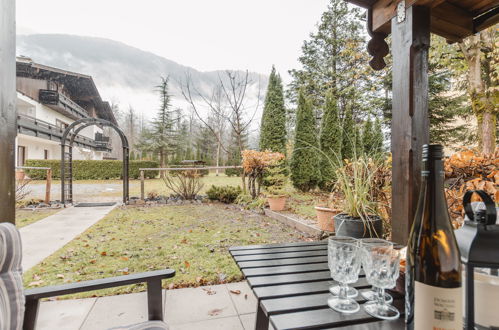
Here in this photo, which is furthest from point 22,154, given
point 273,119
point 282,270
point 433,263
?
point 433,263

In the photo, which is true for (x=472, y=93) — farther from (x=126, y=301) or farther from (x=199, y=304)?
(x=126, y=301)

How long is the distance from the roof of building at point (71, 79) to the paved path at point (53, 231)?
1363 centimetres

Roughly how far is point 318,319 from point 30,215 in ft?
21.9

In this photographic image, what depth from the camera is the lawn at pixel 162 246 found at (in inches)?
101

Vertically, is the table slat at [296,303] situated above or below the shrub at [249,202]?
above

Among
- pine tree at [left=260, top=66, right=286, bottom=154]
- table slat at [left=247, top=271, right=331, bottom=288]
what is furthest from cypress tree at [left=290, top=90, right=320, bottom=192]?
table slat at [left=247, top=271, right=331, bottom=288]

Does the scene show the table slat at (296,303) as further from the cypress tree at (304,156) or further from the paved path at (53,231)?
the cypress tree at (304,156)

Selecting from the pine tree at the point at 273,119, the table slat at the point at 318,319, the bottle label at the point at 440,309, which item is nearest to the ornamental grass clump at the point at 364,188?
the table slat at the point at 318,319

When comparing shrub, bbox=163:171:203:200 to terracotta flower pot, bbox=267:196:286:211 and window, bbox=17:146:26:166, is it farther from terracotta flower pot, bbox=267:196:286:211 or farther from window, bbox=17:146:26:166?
window, bbox=17:146:26:166

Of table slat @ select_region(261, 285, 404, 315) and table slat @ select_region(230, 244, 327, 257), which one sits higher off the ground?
table slat @ select_region(261, 285, 404, 315)

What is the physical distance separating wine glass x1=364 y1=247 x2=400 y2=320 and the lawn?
6.30ft

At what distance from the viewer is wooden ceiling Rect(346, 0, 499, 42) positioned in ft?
5.66

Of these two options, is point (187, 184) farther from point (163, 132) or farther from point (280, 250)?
point (163, 132)

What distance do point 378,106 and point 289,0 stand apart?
16.7ft
